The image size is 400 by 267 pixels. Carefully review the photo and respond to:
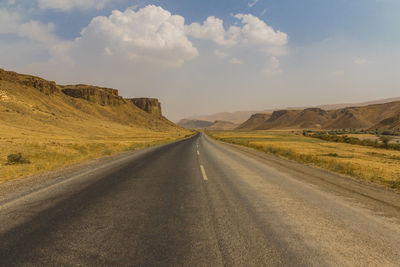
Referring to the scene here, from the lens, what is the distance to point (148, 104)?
17400 cm

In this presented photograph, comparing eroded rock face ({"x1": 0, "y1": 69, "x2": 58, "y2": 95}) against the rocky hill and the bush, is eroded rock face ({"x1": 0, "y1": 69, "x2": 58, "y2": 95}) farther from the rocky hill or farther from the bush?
the bush

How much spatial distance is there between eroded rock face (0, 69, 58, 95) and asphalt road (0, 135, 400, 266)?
102m

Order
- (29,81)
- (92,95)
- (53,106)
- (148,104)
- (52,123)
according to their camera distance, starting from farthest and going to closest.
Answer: (148,104) < (92,95) < (29,81) < (53,106) < (52,123)

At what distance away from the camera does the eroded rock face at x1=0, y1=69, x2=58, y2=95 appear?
82.5m

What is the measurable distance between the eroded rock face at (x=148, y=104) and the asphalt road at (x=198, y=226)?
17109 centimetres

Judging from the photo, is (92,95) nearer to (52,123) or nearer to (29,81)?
(29,81)

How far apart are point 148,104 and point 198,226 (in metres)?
176

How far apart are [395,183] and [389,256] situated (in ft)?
22.4

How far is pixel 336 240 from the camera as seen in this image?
137 inches

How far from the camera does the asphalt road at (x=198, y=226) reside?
116 inches

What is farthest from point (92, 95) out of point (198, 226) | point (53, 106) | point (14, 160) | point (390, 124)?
point (390, 124)

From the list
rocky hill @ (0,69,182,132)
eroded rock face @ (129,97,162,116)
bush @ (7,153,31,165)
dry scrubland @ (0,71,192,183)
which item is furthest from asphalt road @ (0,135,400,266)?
eroded rock face @ (129,97,162,116)

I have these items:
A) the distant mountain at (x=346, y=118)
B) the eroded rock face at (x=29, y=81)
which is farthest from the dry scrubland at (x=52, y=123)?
the distant mountain at (x=346, y=118)

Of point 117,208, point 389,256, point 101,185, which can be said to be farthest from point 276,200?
point 101,185
